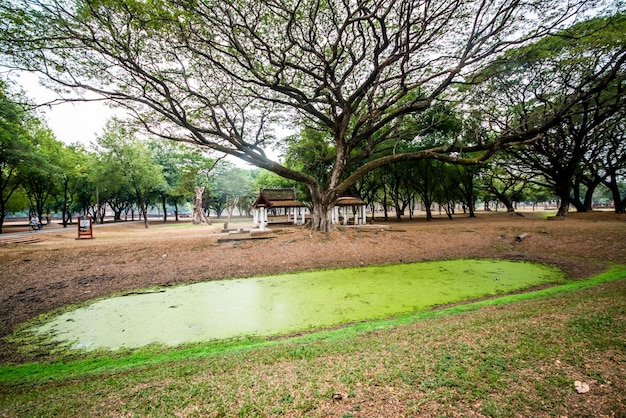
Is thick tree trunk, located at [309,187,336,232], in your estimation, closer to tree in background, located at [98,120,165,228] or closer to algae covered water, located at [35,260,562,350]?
algae covered water, located at [35,260,562,350]

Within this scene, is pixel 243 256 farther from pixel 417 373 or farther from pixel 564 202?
pixel 564 202

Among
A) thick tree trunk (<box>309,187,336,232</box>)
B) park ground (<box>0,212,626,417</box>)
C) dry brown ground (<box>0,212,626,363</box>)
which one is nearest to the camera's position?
park ground (<box>0,212,626,417</box>)

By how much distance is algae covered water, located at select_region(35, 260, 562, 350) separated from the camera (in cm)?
414

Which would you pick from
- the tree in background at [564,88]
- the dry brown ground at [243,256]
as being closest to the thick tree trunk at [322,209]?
the dry brown ground at [243,256]

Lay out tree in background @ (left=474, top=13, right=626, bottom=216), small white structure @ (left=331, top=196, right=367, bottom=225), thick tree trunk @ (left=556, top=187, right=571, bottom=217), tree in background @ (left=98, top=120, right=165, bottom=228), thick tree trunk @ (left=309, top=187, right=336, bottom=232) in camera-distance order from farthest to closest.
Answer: tree in background @ (left=98, top=120, right=165, bottom=228)
small white structure @ (left=331, top=196, right=367, bottom=225)
thick tree trunk @ (left=556, top=187, right=571, bottom=217)
thick tree trunk @ (left=309, top=187, right=336, bottom=232)
tree in background @ (left=474, top=13, right=626, bottom=216)

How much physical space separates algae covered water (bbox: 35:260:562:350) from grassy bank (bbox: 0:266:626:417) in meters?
0.73

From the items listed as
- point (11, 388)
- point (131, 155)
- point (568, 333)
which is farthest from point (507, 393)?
point (131, 155)

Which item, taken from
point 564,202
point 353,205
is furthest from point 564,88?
point 353,205

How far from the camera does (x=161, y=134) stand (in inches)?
375

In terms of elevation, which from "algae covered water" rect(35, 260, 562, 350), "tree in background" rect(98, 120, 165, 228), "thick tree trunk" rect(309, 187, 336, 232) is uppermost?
"tree in background" rect(98, 120, 165, 228)

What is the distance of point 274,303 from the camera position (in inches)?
207

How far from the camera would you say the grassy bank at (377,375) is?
1.81 metres

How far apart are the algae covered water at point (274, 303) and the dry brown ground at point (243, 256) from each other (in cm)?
73

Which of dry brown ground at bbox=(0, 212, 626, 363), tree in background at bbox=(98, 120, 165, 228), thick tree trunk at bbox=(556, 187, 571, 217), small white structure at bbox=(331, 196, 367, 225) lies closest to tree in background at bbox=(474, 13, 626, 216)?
thick tree trunk at bbox=(556, 187, 571, 217)
